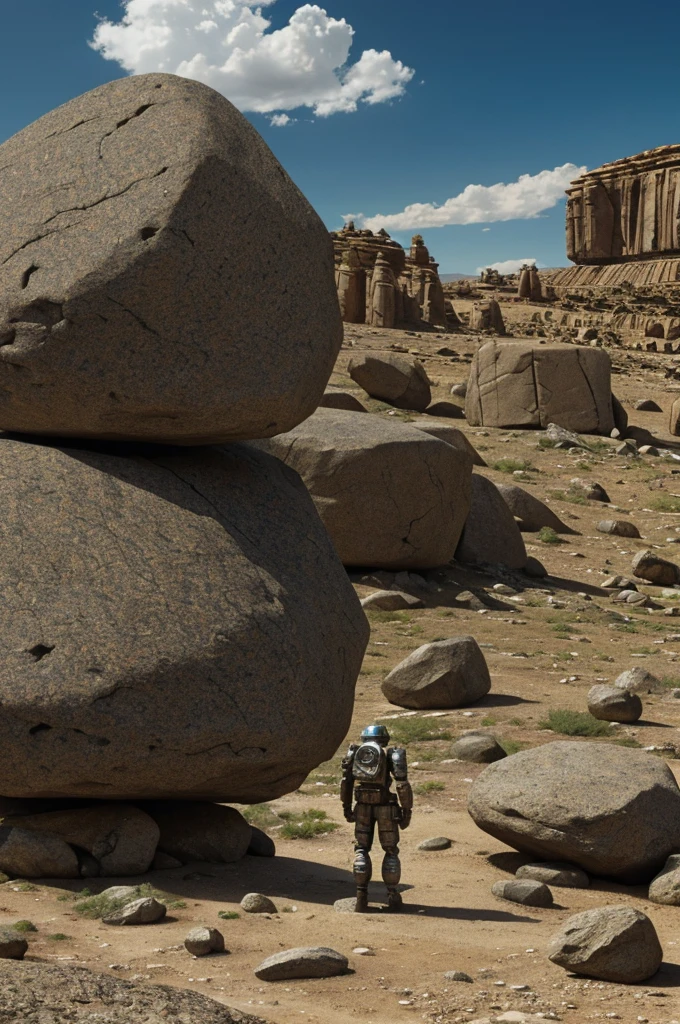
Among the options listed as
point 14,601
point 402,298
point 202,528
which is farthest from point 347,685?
point 402,298

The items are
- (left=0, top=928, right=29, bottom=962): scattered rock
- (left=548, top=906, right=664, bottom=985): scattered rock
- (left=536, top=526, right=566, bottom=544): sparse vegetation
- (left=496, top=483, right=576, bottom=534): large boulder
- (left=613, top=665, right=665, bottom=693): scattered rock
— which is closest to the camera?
(left=0, top=928, right=29, bottom=962): scattered rock

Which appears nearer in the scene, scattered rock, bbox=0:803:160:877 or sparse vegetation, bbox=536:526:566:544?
scattered rock, bbox=0:803:160:877

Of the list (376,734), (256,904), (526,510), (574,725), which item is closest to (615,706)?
(574,725)

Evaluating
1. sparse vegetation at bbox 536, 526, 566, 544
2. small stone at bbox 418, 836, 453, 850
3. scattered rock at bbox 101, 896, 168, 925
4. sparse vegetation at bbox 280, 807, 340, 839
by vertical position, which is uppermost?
sparse vegetation at bbox 536, 526, 566, 544

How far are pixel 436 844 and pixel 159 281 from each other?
13.1ft

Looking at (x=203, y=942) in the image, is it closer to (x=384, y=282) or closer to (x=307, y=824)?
(x=307, y=824)

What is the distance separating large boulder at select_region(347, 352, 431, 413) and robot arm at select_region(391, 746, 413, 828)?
20490mm

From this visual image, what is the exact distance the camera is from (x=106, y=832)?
6406 mm

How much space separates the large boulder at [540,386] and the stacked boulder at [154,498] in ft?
63.8

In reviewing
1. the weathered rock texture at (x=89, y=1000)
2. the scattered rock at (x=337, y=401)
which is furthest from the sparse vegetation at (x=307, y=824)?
the scattered rock at (x=337, y=401)

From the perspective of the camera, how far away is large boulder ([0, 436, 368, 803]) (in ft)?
19.8

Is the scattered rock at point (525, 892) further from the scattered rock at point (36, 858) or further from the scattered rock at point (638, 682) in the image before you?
the scattered rock at point (638, 682)

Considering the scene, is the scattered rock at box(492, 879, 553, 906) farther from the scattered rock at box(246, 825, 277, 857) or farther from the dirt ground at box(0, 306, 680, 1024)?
the scattered rock at box(246, 825, 277, 857)

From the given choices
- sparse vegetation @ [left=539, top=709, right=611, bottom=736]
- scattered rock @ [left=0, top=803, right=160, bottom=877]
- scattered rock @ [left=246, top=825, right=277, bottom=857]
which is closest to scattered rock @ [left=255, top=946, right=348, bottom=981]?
scattered rock @ [left=0, top=803, right=160, bottom=877]
